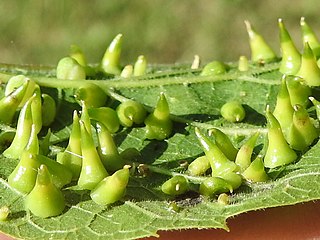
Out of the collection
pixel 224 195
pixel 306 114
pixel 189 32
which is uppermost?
pixel 306 114

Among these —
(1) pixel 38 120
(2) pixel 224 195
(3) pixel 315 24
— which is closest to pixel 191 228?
(2) pixel 224 195

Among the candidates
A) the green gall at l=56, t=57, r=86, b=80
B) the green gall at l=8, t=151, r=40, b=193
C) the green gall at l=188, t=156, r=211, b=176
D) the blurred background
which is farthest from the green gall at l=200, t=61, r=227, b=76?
the blurred background

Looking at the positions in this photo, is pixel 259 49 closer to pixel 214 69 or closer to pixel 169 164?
pixel 214 69

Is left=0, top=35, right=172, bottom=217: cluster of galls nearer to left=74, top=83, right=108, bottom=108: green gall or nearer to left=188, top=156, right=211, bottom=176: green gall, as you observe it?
left=74, top=83, right=108, bottom=108: green gall

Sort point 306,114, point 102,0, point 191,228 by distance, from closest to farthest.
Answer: point 191,228
point 306,114
point 102,0

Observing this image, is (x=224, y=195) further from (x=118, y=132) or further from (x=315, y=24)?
(x=315, y=24)
